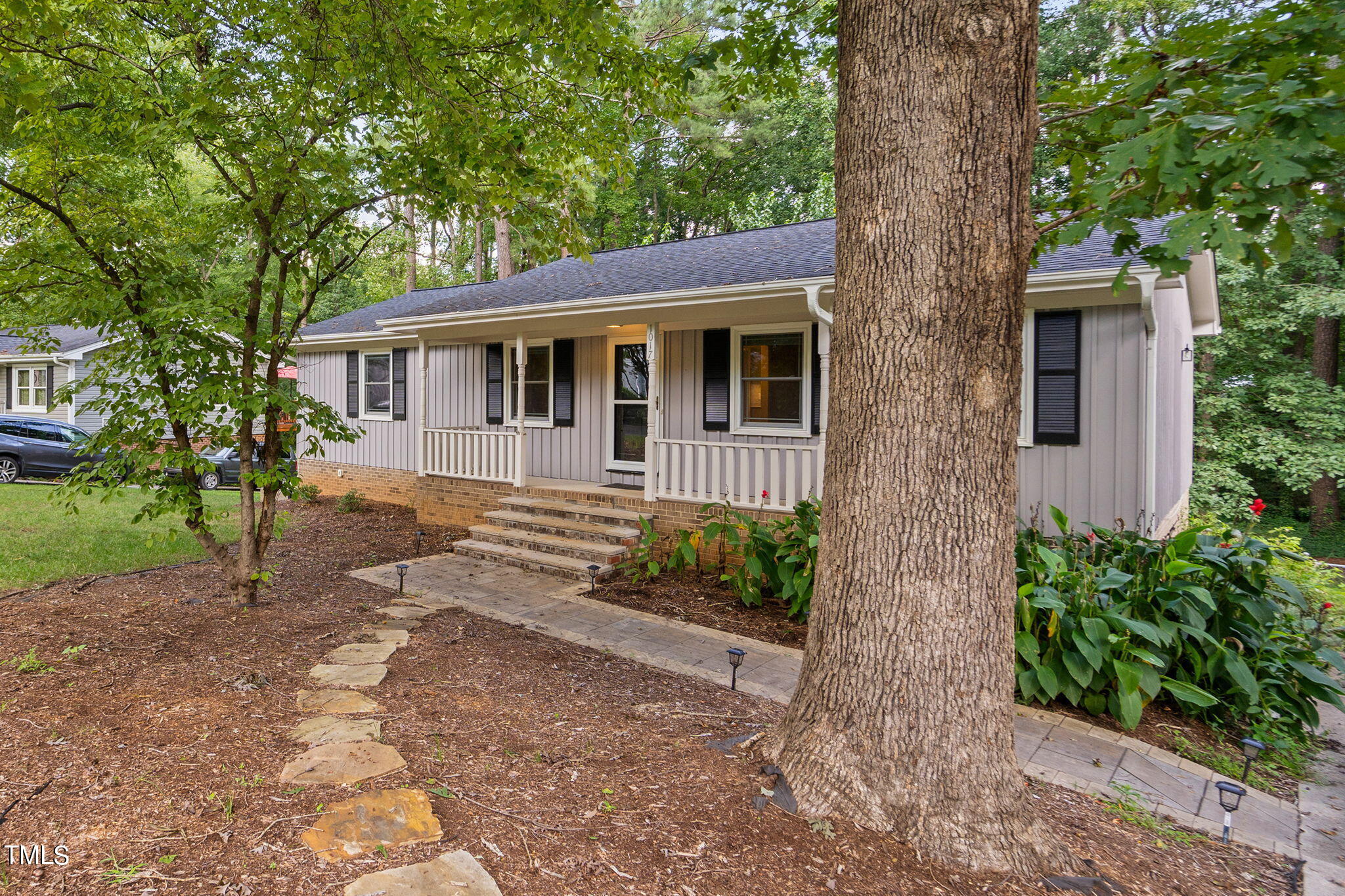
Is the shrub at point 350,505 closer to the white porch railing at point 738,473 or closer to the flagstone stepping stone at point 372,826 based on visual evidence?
the white porch railing at point 738,473

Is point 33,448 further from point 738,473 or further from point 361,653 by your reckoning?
point 738,473

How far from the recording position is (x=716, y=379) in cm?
845

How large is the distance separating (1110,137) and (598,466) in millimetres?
7110

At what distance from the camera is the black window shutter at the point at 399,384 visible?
11711 mm

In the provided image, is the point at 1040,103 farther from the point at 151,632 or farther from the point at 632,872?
the point at 151,632

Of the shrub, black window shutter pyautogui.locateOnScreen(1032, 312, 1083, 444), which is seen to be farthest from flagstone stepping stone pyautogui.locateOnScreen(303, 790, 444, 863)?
the shrub

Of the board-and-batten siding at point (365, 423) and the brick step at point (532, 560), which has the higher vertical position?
the board-and-batten siding at point (365, 423)

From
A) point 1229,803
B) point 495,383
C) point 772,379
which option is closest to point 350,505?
point 495,383

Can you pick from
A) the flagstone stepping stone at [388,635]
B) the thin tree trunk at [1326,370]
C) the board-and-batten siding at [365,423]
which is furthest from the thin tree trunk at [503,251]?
the thin tree trunk at [1326,370]

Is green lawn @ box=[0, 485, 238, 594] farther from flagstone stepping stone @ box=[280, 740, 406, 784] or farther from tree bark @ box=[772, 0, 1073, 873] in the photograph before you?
tree bark @ box=[772, 0, 1073, 873]

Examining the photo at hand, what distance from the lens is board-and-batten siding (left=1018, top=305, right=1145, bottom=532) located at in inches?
239

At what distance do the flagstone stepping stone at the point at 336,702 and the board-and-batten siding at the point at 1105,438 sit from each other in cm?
536

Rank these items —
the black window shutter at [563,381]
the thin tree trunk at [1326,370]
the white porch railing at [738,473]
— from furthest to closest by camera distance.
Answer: the thin tree trunk at [1326,370]
the black window shutter at [563,381]
the white porch railing at [738,473]

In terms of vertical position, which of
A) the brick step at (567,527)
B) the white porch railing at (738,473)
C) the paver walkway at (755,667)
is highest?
the white porch railing at (738,473)
